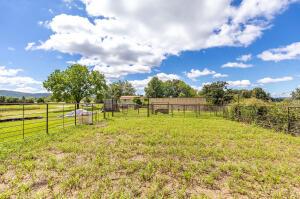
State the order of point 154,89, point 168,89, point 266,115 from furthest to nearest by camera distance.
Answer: point 168,89, point 154,89, point 266,115

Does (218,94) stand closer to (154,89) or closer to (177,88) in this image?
(154,89)

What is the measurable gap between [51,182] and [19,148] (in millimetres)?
3041

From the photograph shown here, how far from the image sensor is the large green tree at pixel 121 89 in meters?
74.3

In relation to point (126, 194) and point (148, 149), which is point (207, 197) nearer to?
point (126, 194)

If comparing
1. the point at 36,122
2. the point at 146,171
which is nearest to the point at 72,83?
the point at 36,122

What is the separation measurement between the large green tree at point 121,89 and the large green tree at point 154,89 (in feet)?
43.4

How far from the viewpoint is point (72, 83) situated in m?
34.5

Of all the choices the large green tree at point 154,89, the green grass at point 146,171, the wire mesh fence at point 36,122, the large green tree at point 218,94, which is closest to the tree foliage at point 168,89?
the large green tree at point 154,89

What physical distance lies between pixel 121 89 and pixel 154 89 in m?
18.6

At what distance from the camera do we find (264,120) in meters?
12.1

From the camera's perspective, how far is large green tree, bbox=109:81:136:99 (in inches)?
2924

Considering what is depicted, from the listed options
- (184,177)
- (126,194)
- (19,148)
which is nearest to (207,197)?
(184,177)

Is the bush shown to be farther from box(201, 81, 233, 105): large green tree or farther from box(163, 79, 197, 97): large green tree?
box(163, 79, 197, 97): large green tree

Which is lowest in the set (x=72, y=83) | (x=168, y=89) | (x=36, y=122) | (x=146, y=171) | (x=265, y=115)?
(x=146, y=171)
